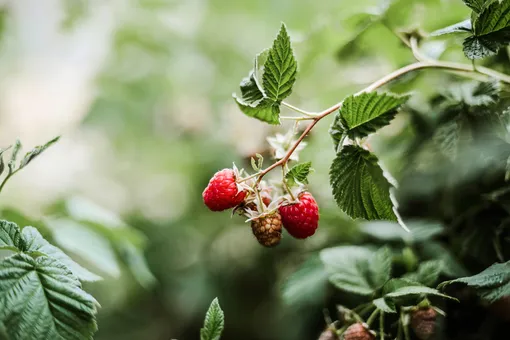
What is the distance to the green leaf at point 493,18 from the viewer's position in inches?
19.0

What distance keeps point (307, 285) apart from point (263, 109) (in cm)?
31

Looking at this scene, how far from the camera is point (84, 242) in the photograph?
0.83 m

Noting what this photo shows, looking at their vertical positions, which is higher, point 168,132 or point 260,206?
point 168,132

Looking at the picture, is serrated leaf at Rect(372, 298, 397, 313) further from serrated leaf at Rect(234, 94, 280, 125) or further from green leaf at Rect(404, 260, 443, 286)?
serrated leaf at Rect(234, 94, 280, 125)

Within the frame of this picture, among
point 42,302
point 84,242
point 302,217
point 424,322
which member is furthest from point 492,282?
point 84,242

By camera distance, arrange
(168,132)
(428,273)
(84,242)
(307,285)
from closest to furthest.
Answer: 1. (428,273)
2. (307,285)
3. (84,242)
4. (168,132)

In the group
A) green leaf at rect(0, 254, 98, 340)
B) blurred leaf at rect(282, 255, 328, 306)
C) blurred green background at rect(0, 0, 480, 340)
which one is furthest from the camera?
blurred green background at rect(0, 0, 480, 340)

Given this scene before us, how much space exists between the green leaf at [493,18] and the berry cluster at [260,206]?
24 centimetres

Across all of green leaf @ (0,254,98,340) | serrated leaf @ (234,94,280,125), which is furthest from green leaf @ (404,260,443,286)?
green leaf @ (0,254,98,340)

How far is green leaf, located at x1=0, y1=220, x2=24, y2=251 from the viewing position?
479mm

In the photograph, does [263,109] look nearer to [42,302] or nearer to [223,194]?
[223,194]

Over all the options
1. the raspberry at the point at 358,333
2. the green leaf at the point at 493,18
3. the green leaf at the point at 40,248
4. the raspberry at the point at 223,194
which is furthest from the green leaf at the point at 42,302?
the green leaf at the point at 493,18

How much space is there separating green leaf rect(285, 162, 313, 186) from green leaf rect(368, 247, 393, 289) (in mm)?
153

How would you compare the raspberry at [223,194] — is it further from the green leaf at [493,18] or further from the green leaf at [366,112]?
the green leaf at [493,18]
